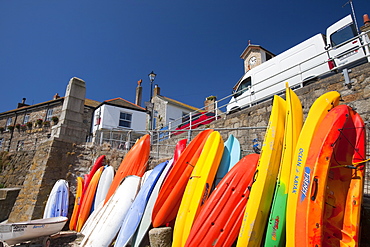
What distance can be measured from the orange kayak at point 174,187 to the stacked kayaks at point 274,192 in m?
0.02

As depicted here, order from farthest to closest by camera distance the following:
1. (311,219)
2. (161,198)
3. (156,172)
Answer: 1. (156,172)
2. (161,198)
3. (311,219)

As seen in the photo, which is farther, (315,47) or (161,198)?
(315,47)

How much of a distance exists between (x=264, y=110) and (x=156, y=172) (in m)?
3.33

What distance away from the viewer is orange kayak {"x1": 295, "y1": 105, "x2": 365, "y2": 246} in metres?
1.93

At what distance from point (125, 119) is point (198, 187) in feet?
52.0

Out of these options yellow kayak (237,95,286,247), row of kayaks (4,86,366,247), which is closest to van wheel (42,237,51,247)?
row of kayaks (4,86,366,247)

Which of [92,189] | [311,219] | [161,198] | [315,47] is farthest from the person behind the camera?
[315,47]

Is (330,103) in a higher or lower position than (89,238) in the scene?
higher

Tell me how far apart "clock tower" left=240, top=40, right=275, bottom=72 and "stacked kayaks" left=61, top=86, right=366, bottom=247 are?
17108 millimetres

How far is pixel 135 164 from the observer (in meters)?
5.44

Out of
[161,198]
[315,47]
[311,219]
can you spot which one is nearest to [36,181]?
[161,198]

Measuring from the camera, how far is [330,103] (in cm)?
262

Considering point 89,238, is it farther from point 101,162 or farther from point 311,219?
point 311,219

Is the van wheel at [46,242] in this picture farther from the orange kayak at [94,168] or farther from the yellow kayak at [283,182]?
the yellow kayak at [283,182]
